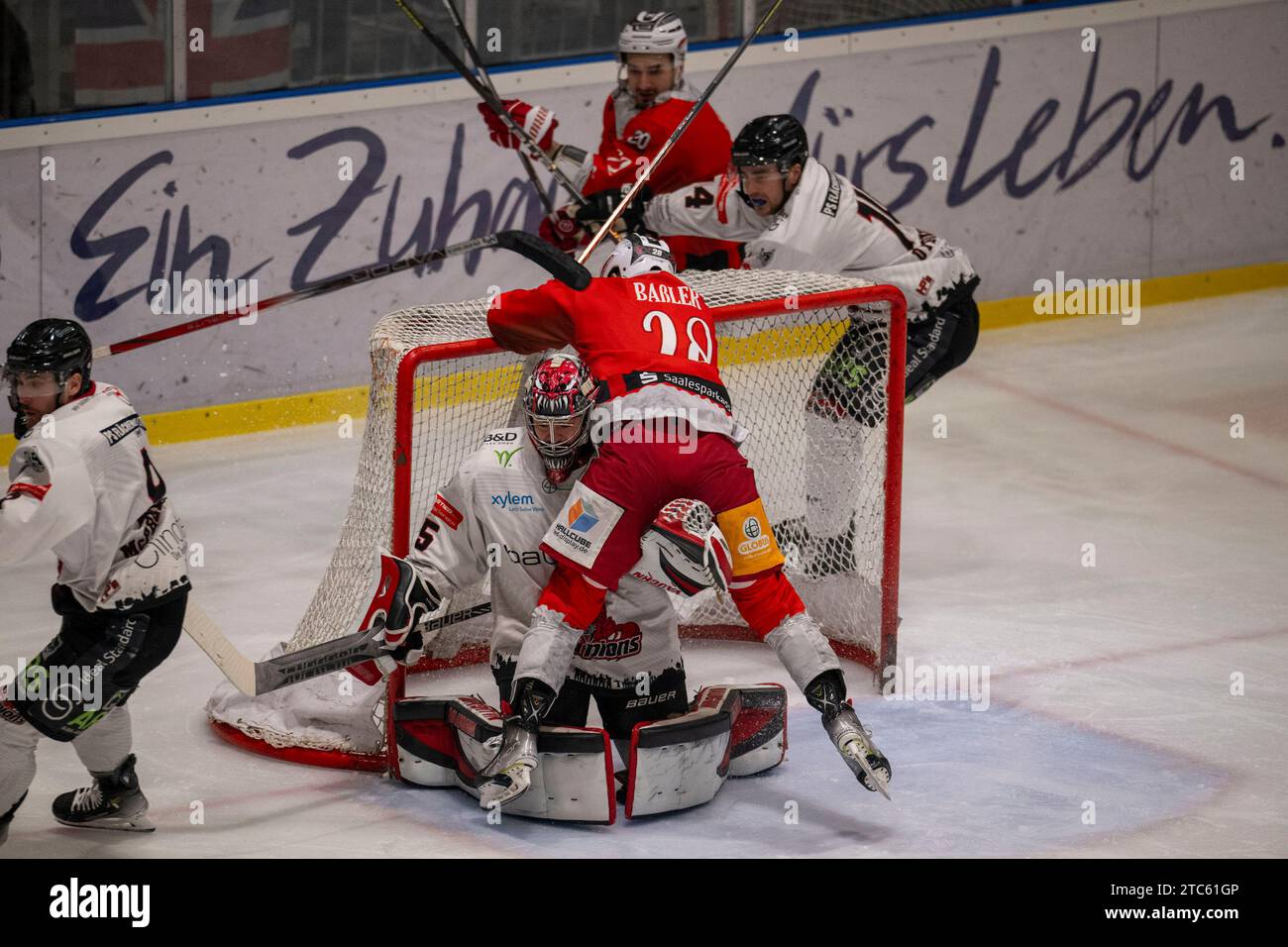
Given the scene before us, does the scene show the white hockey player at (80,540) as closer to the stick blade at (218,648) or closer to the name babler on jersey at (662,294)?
the stick blade at (218,648)

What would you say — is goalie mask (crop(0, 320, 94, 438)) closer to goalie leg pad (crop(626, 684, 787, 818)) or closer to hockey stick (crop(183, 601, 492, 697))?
hockey stick (crop(183, 601, 492, 697))

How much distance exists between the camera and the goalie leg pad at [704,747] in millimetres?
4430

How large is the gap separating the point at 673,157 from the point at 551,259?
5.29ft

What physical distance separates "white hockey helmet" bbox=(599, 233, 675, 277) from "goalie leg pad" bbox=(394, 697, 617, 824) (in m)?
1.09

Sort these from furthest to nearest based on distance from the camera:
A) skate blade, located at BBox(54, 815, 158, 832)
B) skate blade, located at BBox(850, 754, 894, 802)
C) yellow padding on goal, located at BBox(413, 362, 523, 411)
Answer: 1. yellow padding on goal, located at BBox(413, 362, 523, 411)
2. skate blade, located at BBox(54, 815, 158, 832)
3. skate blade, located at BBox(850, 754, 894, 802)

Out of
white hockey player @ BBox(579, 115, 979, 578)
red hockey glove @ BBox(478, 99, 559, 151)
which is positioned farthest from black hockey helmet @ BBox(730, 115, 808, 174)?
red hockey glove @ BBox(478, 99, 559, 151)

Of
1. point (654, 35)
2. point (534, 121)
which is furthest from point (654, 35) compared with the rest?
point (534, 121)

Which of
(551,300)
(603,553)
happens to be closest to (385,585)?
(603,553)

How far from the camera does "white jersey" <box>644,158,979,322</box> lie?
18.6ft

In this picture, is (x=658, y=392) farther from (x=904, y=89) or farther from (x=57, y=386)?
(x=904, y=89)

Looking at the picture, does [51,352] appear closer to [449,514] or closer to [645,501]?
[449,514]

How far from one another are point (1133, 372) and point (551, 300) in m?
4.18

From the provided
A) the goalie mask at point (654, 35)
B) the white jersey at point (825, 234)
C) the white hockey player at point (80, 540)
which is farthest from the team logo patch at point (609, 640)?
the goalie mask at point (654, 35)

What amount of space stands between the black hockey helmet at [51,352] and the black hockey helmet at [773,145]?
2095 mm
